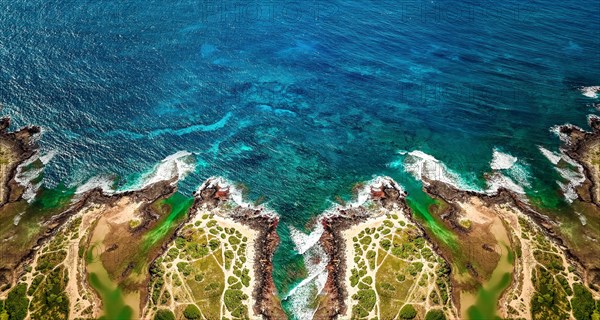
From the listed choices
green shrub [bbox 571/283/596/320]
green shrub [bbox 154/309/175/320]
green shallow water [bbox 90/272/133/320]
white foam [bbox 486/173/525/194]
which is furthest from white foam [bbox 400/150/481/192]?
green shallow water [bbox 90/272/133/320]

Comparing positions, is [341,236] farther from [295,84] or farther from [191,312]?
[295,84]

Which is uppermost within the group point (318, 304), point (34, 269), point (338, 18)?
point (338, 18)

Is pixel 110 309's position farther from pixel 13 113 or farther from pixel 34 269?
pixel 13 113

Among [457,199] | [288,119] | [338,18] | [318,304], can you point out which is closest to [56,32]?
[288,119]

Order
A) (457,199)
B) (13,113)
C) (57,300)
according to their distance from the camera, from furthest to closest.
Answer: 1. (13,113)
2. (457,199)
3. (57,300)

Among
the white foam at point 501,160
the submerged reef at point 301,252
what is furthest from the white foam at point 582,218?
the white foam at point 501,160

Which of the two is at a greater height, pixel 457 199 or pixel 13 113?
pixel 13 113
